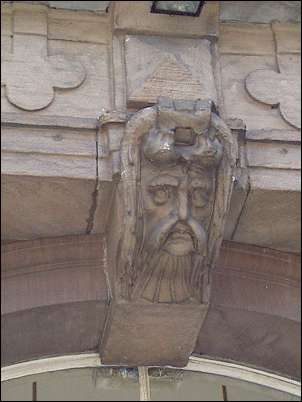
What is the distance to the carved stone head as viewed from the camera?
3660mm

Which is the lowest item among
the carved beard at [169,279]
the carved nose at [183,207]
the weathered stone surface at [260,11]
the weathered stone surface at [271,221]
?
the carved beard at [169,279]

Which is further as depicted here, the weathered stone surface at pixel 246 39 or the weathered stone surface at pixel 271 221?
the weathered stone surface at pixel 246 39

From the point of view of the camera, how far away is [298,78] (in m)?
4.15

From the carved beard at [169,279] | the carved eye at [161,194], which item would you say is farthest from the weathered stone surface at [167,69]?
the carved beard at [169,279]

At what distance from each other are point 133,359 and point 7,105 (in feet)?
3.83

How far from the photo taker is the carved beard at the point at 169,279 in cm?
374

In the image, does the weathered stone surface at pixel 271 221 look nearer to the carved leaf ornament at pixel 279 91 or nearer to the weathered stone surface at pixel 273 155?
the weathered stone surface at pixel 273 155

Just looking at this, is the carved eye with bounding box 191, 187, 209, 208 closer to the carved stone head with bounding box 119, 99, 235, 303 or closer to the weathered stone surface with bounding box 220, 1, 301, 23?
the carved stone head with bounding box 119, 99, 235, 303

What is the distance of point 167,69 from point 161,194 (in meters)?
0.56

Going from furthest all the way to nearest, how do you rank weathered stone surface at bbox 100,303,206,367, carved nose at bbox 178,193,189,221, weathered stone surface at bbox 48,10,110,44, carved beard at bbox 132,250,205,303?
weathered stone surface at bbox 48,10,110,44
weathered stone surface at bbox 100,303,206,367
carved beard at bbox 132,250,205,303
carved nose at bbox 178,193,189,221

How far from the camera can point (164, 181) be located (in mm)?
3686

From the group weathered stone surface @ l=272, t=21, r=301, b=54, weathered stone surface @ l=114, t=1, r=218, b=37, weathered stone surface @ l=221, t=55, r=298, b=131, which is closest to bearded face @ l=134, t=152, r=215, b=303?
weathered stone surface @ l=221, t=55, r=298, b=131

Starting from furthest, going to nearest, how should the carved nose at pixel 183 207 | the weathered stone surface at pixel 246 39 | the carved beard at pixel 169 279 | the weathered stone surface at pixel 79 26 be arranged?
the weathered stone surface at pixel 246 39 → the weathered stone surface at pixel 79 26 → the carved beard at pixel 169 279 → the carved nose at pixel 183 207

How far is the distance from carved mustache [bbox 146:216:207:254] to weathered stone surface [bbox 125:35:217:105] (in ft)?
1.72
